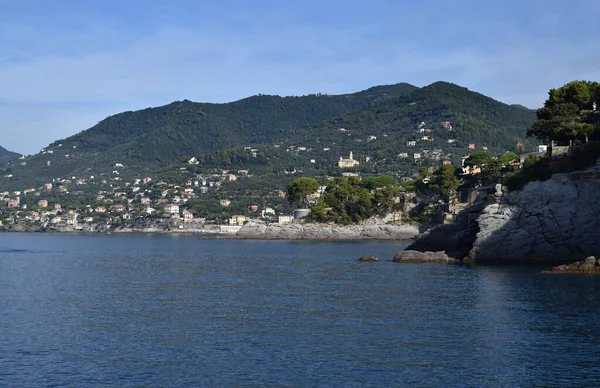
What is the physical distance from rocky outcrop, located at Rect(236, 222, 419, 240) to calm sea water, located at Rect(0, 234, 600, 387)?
201ft

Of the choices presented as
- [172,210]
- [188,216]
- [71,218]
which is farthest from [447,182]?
[71,218]

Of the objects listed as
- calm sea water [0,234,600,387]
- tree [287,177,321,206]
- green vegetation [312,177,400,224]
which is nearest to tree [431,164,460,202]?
green vegetation [312,177,400,224]

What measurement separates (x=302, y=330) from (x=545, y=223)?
3116cm

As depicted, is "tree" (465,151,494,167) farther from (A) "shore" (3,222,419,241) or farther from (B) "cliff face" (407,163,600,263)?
(B) "cliff face" (407,163,600,263)

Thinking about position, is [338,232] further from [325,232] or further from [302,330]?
[302,330]

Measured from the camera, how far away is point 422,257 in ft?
195

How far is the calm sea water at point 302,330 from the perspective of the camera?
2109cm

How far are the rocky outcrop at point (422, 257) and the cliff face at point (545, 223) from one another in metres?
1.71

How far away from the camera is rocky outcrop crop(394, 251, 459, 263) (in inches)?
2322

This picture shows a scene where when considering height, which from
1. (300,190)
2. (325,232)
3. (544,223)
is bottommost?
(325,232)

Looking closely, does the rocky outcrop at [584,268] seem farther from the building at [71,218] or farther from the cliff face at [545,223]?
the building at [71,218]

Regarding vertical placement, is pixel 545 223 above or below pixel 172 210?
below

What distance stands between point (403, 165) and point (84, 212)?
83.6m

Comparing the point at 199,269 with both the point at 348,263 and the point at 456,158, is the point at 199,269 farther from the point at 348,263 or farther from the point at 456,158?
the point at 456,158
